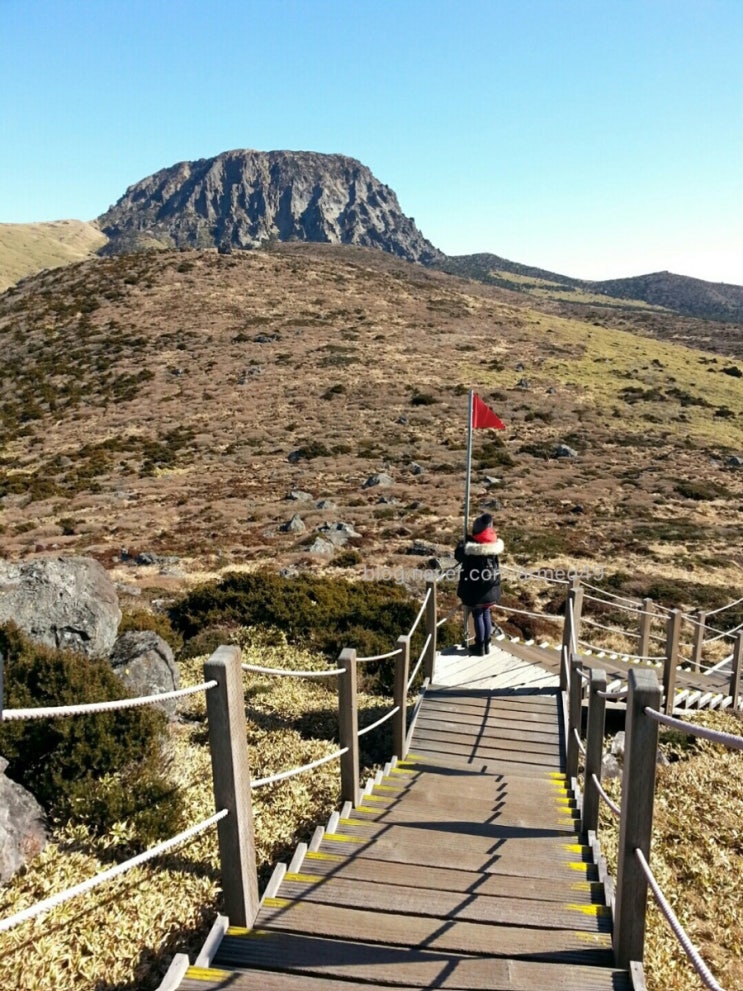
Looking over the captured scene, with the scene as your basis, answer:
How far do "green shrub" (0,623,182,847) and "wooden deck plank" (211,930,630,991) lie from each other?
7.34 ft

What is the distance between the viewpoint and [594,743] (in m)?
4.96

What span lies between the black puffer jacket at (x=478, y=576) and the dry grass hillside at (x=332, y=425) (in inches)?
439

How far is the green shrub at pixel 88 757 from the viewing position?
5.11m

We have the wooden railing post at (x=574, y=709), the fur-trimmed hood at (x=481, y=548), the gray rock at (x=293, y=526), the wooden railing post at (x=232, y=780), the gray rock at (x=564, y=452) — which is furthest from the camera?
the gray rock at (x=564, y=452)

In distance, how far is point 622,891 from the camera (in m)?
3.08

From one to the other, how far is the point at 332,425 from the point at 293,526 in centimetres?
1776


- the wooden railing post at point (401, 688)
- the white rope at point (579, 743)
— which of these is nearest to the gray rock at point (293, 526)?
the wooden railing post at point (401, 688)

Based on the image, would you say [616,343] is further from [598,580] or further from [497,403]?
[598,580]

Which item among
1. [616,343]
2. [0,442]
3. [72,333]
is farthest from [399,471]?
[616,343]

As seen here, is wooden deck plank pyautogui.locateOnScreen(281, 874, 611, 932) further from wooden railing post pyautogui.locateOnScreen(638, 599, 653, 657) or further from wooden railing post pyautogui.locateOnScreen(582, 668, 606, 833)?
wooden railing post pyautogui.locateOnScreen(638, 599, 653, 657)

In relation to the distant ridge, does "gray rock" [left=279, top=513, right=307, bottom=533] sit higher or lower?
lower

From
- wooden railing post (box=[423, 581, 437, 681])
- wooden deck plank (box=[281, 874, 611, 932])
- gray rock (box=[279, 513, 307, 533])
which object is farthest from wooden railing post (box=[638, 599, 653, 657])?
gray rock (box=[279, 513, 307, 533])

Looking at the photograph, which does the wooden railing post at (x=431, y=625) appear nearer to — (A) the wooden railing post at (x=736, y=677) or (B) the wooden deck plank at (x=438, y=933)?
(A) the wooden railing post at (x=736, y=677)

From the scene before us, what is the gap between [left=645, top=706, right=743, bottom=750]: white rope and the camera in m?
2.09
